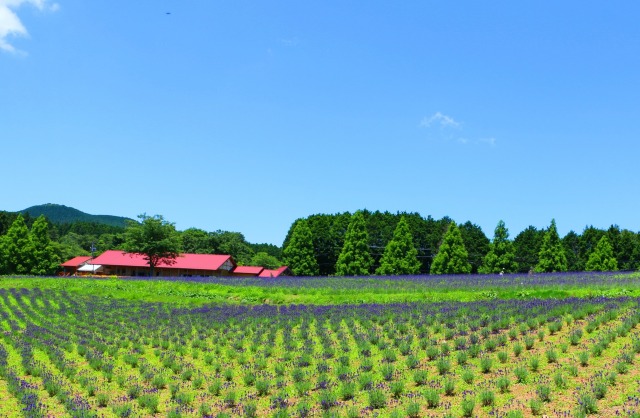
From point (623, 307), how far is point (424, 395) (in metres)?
10.4

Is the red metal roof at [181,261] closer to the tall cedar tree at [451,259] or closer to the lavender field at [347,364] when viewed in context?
the tall cedar tree at [451,259]

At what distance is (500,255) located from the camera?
2505 inches

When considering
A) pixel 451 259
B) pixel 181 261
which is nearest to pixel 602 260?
pixel 451 259

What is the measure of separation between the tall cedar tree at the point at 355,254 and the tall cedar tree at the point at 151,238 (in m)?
21.0

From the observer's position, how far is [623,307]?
712 inches

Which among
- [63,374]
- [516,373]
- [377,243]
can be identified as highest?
[377,243]

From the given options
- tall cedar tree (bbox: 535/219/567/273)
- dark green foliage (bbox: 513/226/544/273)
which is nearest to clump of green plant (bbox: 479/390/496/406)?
tall cedar tree (bbox: 535/219/567/273)

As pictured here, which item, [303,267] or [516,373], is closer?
[516,373]

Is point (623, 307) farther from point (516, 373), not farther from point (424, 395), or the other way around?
point (424, 395)

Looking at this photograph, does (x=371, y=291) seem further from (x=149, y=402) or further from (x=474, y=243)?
(x=474, y=243)

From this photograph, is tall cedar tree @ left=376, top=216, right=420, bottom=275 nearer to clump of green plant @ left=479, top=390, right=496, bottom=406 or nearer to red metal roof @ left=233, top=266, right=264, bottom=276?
red metal roof @ left=233, top=266, right=264, bottom=276

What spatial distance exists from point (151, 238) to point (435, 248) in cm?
4396

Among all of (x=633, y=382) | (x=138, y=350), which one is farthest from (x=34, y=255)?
(x=633, y=382)

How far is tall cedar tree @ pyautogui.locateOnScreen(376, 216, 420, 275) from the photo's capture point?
2532 inches
